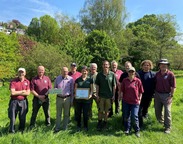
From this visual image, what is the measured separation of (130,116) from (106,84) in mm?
1099

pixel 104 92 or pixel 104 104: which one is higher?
pixel 104 92

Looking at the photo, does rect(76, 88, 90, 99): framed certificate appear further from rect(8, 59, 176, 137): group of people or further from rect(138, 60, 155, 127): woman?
rect(138, 60, 155, 127): woman

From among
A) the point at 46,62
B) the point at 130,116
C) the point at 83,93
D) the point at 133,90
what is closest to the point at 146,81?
the point at 133,90

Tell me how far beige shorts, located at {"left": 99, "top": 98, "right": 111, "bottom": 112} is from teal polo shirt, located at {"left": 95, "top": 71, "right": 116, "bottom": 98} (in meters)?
0.13

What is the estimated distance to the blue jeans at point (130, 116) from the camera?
20.2 ft

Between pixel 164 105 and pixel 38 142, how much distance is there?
357 centimetres

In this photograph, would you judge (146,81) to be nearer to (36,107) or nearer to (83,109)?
(83,109)

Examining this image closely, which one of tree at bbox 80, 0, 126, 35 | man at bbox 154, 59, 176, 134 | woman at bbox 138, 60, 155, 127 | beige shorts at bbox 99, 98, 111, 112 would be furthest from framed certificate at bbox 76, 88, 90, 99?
tree at bbox 80, 0, 126, 35

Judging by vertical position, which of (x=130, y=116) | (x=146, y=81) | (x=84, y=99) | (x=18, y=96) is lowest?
(x=130, y=116)

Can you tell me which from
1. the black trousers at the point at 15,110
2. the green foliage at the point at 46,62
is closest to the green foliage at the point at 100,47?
the green foliage at the point at 46,62

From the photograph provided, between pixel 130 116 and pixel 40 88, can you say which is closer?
pixel 130 116

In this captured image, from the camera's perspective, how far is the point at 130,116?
6.38 m

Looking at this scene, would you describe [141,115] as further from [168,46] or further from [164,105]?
[168,46]

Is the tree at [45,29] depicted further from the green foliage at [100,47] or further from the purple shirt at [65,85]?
the purple shirt at [65,85]
